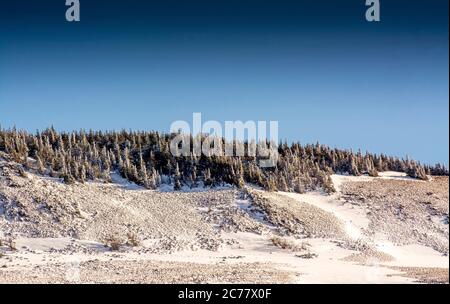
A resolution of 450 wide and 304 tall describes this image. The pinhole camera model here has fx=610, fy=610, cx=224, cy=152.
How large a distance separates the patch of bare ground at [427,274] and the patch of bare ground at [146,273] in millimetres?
4044

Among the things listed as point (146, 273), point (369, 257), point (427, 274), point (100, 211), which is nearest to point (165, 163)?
point (100, 211)

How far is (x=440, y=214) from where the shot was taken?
2931cm

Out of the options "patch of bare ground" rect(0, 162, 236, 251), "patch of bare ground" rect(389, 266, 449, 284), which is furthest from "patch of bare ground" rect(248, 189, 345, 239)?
"patch of bare ground" rect(389, 266, 449, 284)

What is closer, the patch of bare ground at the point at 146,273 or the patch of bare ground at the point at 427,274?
the patch of bare ground at the point at 146,273

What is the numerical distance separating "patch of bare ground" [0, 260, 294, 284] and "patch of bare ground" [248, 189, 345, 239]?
5.53m

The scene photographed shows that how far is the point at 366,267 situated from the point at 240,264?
446 centimetres

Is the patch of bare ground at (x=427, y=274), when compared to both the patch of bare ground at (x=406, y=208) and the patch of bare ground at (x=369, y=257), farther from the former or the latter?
the patch of bare ground at (x=406, y=208)

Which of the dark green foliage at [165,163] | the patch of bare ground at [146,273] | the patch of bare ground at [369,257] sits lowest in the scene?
the patch of bare ground at [369,257]

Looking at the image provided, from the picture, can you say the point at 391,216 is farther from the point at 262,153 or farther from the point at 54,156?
the point at 54,156

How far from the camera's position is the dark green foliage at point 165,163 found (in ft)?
105

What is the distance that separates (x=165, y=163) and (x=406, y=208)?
13.2 meters

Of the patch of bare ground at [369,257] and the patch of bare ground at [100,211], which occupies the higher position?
the patch of bare ground at [100,211]

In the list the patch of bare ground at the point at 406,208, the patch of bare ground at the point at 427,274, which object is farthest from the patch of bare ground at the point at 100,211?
the patch of bare ground at the point at 427,274
